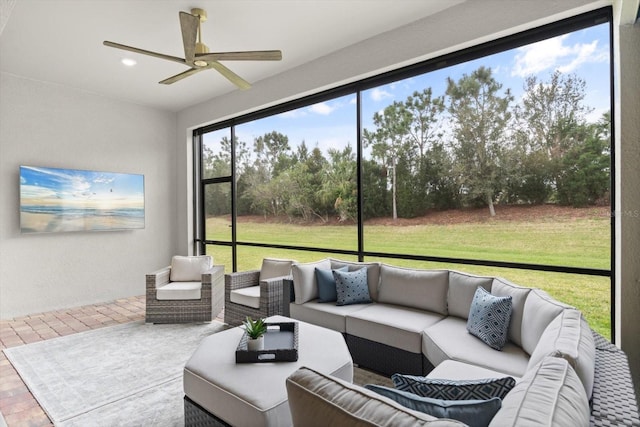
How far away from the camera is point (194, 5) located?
2.94 m

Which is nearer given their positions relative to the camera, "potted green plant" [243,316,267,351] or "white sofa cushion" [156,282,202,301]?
"potted green plant" [243,316,267,351]

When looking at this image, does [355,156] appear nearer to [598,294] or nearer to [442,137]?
[442,137]

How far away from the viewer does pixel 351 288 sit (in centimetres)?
324

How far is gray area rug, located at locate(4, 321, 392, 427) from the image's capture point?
7.45 feet

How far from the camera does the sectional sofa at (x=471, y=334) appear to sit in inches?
42.8

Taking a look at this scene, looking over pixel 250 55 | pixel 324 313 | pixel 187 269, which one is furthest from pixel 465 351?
pixel 187 269

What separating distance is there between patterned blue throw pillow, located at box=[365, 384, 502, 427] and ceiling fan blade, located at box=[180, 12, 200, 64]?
275 centimetres

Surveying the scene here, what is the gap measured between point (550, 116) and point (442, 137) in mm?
944

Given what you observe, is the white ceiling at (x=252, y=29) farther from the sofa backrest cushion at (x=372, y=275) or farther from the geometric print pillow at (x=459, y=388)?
the geometric print pillow at (x=459, y=388)

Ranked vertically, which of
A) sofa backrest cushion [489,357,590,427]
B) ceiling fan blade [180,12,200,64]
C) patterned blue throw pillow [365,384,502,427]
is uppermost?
ceiling fan blade [180,12,200,64]

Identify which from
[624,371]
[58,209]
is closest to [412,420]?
[624,371]

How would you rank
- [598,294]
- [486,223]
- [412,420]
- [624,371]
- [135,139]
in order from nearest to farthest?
[412,420] → [624,371] → [598,294] → [486,223] → [135,139]

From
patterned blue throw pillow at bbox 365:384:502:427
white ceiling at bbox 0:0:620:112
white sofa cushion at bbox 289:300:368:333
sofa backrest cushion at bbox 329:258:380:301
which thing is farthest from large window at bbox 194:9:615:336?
patterned blue throw pillow at bbox 365:384:502:427

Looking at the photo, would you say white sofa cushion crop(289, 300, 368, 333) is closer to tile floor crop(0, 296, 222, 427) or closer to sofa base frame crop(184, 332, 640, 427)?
sofa base frame crop(184, 332, 640, 427)
